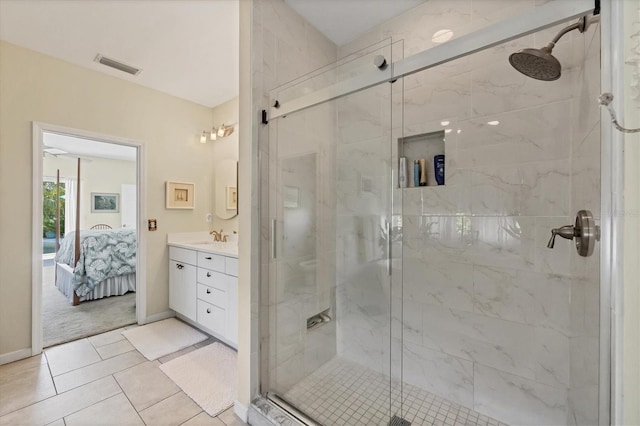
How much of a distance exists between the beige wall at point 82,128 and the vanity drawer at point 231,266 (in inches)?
48.3

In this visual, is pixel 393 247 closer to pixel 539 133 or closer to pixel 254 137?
pixel 539 133

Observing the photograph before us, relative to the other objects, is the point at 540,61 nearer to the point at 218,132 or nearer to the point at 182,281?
the point at 218,132

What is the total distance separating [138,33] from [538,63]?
258cm

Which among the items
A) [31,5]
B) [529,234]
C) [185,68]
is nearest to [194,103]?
[185,68]

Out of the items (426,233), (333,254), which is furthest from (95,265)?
(426,233)

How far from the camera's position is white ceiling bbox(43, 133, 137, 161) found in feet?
14.1

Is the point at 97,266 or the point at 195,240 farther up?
the point at 195,240

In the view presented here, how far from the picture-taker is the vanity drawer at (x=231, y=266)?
2.18 meters

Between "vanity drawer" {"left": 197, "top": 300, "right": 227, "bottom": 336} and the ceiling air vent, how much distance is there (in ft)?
7.48

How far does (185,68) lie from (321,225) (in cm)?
202

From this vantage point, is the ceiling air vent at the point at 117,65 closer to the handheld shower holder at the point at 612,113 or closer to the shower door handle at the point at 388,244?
the shower door handle at the point at 388,244

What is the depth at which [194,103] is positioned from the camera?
3254 mm

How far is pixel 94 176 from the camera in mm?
5852

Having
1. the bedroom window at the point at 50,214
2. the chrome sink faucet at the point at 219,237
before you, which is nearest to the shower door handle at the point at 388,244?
the chrome sink faucet at the point at 219,237
